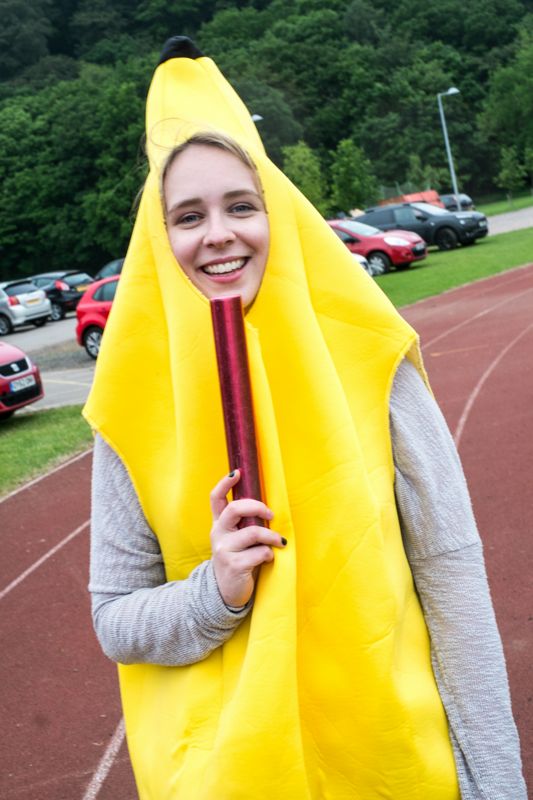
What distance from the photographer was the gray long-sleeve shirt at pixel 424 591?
1.68 metres

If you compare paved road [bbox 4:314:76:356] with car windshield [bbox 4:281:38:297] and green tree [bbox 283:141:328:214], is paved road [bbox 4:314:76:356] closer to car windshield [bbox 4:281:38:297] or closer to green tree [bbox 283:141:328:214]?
car windshield [bbox 4:281:38:297]

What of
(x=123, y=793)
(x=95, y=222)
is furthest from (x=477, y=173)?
(x=123, y=793)

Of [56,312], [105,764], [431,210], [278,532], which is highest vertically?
[278,532]

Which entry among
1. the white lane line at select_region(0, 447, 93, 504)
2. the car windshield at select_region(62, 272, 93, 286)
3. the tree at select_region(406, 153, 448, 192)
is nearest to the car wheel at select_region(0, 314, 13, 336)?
the car windshield at select_region(62, 272, 93, 286)

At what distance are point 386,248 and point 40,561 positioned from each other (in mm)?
19985

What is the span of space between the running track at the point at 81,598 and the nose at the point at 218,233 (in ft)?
9.47

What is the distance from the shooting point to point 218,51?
255ft

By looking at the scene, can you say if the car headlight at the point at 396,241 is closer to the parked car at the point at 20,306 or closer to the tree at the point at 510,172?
the parked car at the point at 20,306

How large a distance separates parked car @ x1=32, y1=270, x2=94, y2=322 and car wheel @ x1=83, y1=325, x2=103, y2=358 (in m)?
13.1

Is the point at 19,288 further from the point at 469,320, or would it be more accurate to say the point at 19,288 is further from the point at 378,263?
the point at 469,320

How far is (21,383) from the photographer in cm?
1336

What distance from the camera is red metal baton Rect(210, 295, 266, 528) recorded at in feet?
5.07

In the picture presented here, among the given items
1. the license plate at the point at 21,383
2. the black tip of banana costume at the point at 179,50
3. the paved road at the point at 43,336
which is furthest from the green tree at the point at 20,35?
the black tip of banana costume at the point at 179,50

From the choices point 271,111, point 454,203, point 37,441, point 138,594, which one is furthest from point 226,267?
point 271,111
